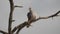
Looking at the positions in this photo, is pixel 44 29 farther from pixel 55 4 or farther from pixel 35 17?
pixel 35 17

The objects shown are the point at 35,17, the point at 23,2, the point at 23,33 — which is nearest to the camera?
the point at 35,17

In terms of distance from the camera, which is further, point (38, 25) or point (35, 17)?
point (38, 25)

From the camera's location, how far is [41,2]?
1.30 m

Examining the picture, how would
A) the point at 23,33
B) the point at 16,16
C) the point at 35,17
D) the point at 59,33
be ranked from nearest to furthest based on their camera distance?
the point at 35,17
the point at 16,16
the point at 23,33
the point at 59,33

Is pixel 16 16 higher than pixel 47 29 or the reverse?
higher

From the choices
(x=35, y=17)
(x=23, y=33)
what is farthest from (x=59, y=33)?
(x=35, y=17)

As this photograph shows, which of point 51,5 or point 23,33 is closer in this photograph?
point 51,5

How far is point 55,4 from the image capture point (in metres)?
1.36

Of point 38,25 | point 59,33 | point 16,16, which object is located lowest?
point 59,33

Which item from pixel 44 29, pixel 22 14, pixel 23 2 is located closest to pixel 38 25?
pixel 44 29

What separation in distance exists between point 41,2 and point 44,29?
0.36 m

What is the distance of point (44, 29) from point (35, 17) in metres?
0.92

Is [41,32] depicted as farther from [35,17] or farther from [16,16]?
[35,17]

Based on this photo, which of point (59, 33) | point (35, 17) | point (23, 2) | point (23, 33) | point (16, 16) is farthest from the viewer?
point (59, 33)
